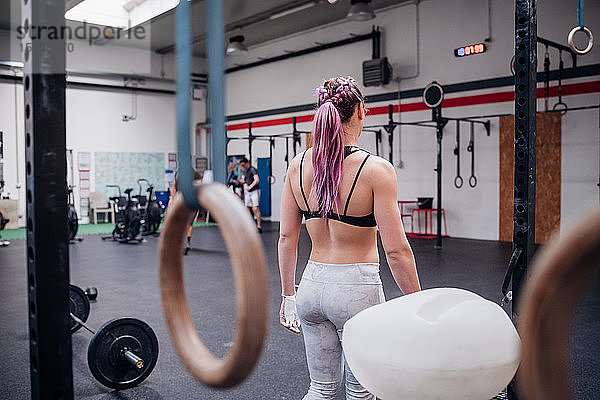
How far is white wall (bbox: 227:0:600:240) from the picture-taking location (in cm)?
838

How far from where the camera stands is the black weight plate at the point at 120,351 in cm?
290

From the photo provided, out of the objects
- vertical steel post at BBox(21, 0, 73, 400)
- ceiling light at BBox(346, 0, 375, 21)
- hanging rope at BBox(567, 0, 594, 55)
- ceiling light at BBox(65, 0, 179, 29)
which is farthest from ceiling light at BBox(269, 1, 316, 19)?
vertical steel post at BBox(21, 0, 73, 400)

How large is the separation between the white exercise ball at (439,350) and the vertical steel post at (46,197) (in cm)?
68

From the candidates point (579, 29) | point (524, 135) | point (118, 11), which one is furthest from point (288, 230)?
point (118, 11)

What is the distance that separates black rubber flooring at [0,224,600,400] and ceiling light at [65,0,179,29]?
16.0ft

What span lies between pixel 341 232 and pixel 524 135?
747 mm

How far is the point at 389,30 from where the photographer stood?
1102 cm

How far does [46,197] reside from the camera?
3.87ft

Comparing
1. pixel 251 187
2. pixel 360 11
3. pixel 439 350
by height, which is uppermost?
pixel 360 11

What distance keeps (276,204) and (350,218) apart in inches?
467

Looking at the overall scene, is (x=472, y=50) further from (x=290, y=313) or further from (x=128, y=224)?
(x=290, y=313)

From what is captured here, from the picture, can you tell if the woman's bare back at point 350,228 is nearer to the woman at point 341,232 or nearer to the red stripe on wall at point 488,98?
the woman at point 341,232

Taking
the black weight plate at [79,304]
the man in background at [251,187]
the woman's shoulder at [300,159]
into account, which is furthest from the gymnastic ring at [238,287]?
the man in background at [251,187]

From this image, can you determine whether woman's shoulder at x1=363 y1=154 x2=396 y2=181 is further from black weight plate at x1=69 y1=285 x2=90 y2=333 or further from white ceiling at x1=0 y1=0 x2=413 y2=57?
white ceiling at x1=0 y1=0 x2=413 y2=57
